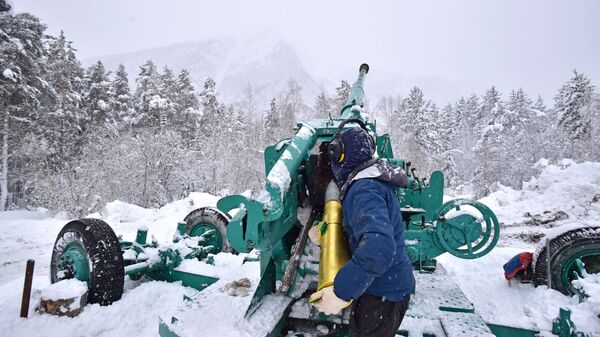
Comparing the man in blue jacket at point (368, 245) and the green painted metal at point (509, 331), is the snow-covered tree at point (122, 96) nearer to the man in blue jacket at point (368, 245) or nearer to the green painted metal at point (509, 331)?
the man in blue jacket at point (368, 245)

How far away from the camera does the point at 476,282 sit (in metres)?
5.54

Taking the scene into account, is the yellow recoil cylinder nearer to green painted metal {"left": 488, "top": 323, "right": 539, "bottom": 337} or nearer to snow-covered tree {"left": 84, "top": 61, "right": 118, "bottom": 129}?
green painted metal {"left": 488, "top": 323, "right": 539, "bottom": 337}

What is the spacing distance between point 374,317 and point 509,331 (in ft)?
5.88

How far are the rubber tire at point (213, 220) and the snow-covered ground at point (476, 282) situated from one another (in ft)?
4.99

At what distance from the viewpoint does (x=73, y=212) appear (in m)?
17.7

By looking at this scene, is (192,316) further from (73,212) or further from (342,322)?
(73,212)

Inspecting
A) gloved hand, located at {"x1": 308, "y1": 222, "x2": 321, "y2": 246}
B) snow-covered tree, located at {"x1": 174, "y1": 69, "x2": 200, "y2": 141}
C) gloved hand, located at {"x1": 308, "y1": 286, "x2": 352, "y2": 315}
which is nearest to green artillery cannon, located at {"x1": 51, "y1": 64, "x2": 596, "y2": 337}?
gloved hand, located at {"x1": 308, "y1": 222, "x2": 321, "y2": 246}

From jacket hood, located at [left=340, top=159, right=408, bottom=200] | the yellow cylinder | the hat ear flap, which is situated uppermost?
the hat ear flap

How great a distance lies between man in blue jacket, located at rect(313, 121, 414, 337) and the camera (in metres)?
1.84

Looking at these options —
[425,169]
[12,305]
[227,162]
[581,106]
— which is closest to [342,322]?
[12,305]

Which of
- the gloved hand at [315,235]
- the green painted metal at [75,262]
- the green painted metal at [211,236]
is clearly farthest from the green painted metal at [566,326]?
the green painted metal at [75,262]

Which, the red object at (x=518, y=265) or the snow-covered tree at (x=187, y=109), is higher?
the snow-covered tree at (x=187, y=109)

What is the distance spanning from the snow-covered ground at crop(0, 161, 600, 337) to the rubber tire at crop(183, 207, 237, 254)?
1.52m

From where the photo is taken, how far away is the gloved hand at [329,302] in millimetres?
1896
